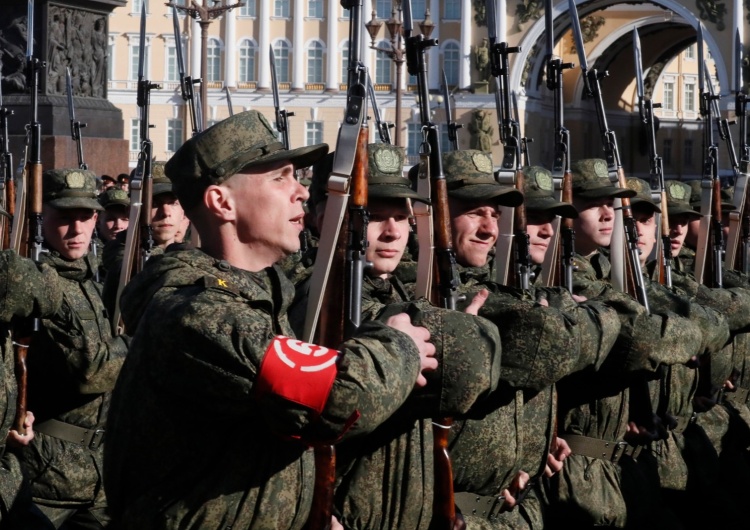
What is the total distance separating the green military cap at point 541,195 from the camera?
6.91 m

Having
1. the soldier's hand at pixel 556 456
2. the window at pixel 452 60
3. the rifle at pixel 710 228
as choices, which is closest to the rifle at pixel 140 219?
the soldier's hand at pixel 556 456

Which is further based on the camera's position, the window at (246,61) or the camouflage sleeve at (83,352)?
the window at (246,61)

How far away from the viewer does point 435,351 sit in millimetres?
4066

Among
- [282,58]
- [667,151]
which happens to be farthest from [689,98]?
[282,58]

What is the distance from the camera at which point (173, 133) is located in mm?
59344

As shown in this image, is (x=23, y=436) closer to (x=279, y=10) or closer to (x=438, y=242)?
(x=438, y=242)

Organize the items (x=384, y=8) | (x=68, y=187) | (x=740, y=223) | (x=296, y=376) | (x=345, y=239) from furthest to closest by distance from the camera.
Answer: (x=384, y=8) < (x=740, y=223) < (x=68, y=187) < (x=345, y=239) < (x=296, y=376)

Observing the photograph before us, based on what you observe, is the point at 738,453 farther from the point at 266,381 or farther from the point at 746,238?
the point at 266,381

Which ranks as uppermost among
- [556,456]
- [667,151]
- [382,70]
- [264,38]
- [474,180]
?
[264,38]

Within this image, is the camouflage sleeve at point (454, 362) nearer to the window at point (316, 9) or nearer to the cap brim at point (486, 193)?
the cap brim at point (486, 193)

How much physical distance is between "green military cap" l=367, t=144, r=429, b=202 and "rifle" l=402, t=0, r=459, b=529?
0.10 m

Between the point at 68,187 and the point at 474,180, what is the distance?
2978mm

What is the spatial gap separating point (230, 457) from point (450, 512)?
1123mm

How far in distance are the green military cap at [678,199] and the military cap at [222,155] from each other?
6.26 metres
